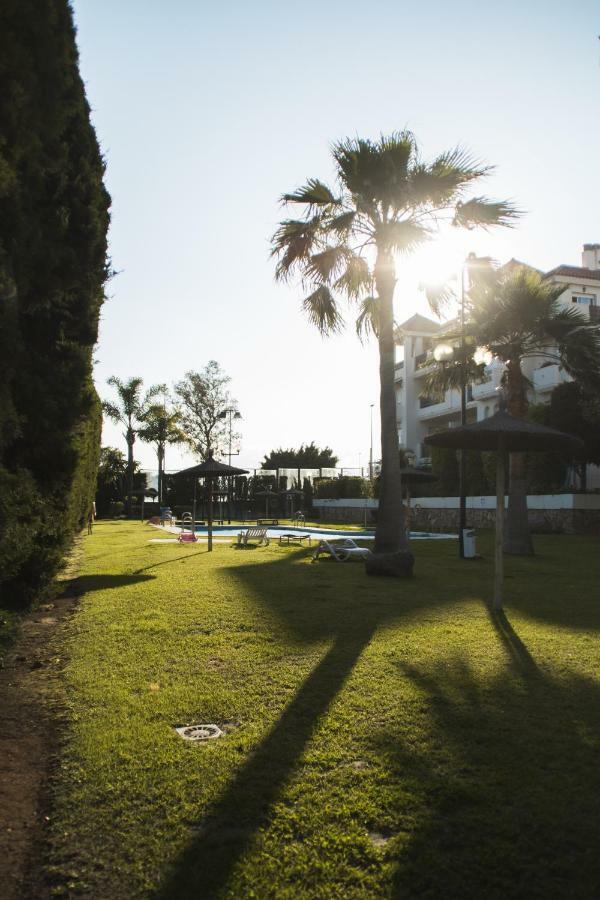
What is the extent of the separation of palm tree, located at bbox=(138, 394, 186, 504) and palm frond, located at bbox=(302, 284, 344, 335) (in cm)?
3973

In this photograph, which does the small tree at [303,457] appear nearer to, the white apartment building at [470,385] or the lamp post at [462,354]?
the white apartment building at [470,385]

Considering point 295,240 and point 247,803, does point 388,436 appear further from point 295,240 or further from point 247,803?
point 247,803

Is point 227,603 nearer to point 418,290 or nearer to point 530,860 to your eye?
point 530,860

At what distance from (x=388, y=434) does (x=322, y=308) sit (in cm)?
309

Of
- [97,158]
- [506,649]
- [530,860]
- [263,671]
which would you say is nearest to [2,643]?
[263,671]

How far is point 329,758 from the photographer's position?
3.63 meters

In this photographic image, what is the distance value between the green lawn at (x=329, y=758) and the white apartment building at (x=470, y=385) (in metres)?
20.9

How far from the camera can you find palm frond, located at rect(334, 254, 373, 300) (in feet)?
45.5

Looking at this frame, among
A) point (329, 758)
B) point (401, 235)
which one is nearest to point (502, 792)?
point (329, 758)

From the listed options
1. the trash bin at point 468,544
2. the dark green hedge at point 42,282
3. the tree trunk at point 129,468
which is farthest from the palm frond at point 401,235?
the tree trunk at point 129,468

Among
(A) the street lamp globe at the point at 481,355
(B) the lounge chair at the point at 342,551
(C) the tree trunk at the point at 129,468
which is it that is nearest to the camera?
(B) the lounge chair at the point at 342,551

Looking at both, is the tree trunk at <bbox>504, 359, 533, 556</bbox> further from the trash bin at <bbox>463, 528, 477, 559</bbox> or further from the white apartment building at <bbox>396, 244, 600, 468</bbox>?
the white apartment building at <bbox>396, 244, 600, 468</bbox>

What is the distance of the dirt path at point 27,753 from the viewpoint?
262cm

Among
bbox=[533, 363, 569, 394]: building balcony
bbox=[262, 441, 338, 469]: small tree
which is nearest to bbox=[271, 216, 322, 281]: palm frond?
bbox=[533, 363, 569, 394]: building balcony
